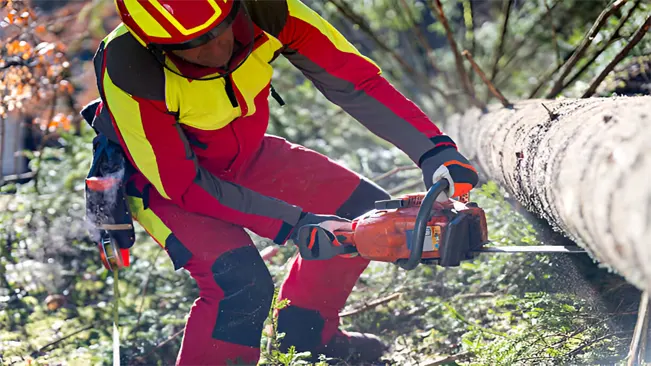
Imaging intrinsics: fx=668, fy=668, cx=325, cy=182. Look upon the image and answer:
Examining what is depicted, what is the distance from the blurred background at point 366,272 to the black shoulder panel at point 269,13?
1.31 meters

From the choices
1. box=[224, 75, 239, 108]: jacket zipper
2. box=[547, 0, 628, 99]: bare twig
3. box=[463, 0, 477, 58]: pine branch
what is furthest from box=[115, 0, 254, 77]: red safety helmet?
box=[463, 0, 477, 58]: pine branch

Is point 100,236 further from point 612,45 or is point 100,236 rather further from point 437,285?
point 612,45

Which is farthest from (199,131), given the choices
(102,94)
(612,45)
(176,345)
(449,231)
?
(612,45)

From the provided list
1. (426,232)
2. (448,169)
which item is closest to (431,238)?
(426,232)

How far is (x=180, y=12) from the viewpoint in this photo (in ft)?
7.72

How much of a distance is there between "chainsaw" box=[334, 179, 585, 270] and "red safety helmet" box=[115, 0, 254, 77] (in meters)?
0.95

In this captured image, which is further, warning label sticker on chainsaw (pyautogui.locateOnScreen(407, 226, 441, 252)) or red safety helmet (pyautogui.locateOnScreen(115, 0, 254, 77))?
warning label sticker on chainsaw (pyautogui.locateOnScreen(407, 226, 441, 252))

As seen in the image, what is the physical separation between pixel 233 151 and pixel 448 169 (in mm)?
969

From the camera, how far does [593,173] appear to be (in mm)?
1810

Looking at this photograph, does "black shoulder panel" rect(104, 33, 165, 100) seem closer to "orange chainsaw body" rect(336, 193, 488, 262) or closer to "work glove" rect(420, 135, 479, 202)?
"orange chainsaw body" rect(336, 193, 488, 262)

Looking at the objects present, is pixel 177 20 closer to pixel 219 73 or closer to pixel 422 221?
pixel 219 73

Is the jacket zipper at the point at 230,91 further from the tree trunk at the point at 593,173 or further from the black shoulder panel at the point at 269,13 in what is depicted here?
the tree trunk at the point at 593,173

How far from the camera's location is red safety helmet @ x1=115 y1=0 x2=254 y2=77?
236 cm

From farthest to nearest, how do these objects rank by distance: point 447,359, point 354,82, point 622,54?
point 622,54 → point 447,359 → point 354,82
